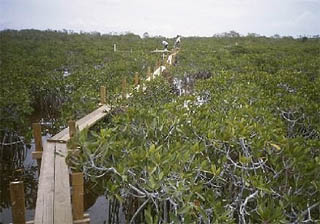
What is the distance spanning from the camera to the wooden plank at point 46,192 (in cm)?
282

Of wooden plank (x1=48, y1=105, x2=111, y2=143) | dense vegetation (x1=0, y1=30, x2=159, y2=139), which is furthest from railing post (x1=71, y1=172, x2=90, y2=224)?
dense vegetation (x1=0, y1=30, x2=159, y2=139)

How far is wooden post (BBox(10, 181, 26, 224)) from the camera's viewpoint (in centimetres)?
254

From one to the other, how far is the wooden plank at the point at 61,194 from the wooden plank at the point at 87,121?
31.9 inches

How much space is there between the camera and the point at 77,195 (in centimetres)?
279

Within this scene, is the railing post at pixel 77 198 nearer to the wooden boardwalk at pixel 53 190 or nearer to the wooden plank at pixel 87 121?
the wooden boardwalk at pixel 53 190

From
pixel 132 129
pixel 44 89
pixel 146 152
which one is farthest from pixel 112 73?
pixel 146 152

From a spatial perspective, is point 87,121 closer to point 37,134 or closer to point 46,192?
point 37,134

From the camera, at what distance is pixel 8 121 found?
19.7 ft

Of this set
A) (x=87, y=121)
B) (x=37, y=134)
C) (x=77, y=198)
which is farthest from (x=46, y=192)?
(x=87, y=121)

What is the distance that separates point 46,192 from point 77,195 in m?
0.63

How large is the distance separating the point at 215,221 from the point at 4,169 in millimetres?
5010

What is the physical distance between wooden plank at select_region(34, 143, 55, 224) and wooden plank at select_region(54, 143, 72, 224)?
45 mm

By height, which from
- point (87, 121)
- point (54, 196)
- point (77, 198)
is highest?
point (87, 121)

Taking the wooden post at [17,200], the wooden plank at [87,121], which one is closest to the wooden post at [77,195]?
the wooden post at [17,200]
